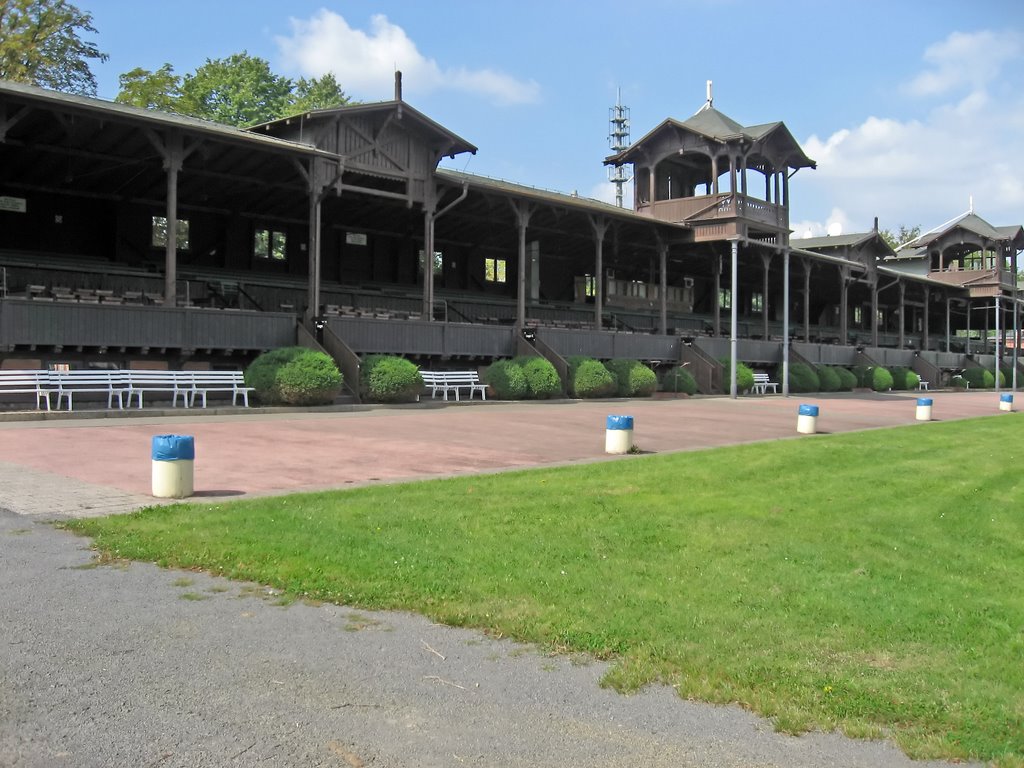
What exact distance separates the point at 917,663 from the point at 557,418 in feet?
54.6

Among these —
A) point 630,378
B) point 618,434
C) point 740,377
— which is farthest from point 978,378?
point 618,434

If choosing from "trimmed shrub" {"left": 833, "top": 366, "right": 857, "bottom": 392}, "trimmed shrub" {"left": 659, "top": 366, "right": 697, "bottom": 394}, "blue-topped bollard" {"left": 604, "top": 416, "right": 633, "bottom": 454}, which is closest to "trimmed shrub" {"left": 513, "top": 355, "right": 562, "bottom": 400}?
"trimmed shrub" {"left": 659, "top": 366, "right": 697, "bottom": 394}

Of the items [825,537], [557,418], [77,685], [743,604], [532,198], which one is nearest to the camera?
[77,685]

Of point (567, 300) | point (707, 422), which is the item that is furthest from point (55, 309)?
point (567, 300)

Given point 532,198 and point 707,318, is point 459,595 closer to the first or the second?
point 532,198

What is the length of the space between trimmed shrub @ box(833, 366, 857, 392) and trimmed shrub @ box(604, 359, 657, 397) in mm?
15048

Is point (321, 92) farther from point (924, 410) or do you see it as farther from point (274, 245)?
point (924, 410)

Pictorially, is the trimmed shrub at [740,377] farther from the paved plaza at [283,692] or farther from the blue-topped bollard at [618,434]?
the paved plaza at [283,692]

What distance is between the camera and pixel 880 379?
4522 cm

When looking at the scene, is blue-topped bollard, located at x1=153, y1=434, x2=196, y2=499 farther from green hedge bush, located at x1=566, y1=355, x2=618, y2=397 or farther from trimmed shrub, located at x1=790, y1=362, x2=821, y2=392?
trimmed shrub, located at x1=790, y1=362, x2=821, y2=392

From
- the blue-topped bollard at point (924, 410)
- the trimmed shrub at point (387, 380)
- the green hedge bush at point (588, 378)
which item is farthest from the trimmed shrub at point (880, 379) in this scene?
the trimmed shrub at point (387, 380)

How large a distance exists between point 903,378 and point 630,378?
80.0ft

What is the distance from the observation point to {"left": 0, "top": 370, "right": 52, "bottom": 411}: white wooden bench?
59.2 ft

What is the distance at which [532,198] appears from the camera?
99.3 ft
